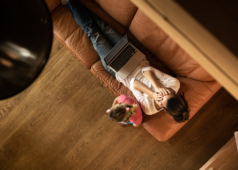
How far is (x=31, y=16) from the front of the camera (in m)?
0.32

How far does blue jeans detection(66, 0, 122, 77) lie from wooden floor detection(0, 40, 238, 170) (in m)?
0.54

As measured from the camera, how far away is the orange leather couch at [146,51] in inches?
57.7

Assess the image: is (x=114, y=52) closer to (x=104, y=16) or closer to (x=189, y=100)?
(x=104, y=16)

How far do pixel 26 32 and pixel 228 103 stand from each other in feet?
7.86

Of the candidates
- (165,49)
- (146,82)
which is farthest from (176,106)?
(165,49)

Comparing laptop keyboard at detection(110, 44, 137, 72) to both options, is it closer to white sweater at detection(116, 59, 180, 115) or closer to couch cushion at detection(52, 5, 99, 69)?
white sweater at detection(116, 59, 180, 115)

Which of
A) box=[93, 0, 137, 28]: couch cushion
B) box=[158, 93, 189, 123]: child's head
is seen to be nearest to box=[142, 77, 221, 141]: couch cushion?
box=[158, 93, 189, 123]: child's head

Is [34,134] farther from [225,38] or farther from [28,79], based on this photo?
[225,38]

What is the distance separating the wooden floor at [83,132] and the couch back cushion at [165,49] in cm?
81

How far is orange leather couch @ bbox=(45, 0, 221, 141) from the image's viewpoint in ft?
4.81

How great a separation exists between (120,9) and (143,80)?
32.3 inches

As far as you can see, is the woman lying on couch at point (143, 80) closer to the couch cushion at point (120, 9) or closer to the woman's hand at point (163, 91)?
the woman's hand at point (163, 91)

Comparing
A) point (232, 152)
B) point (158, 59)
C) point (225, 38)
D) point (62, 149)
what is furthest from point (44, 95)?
point (232, 152)

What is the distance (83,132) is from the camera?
202 cm
